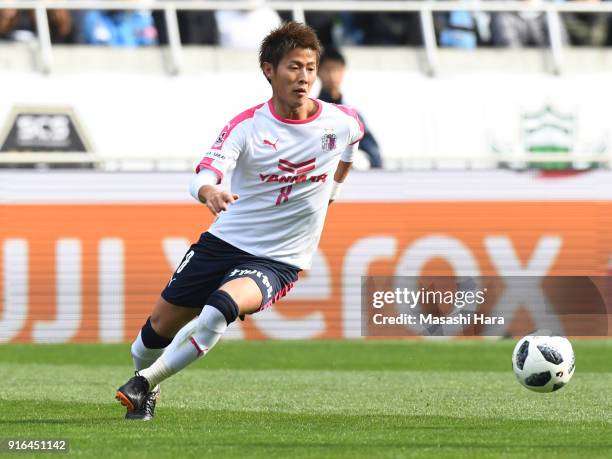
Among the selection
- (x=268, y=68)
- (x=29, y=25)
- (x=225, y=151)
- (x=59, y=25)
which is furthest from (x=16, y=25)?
(x=225, y=151)

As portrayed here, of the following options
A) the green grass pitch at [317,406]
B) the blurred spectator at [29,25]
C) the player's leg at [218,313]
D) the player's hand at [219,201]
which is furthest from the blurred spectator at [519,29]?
the player's hand at [219,201]

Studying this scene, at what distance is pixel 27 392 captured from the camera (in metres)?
9.72

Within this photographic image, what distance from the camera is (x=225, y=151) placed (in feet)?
24.7

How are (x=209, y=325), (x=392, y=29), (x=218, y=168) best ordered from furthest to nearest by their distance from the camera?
(x=392, y=29), (x=209, y=325), (x=218, y=168)

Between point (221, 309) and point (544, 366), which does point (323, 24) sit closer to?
point (544, 366)

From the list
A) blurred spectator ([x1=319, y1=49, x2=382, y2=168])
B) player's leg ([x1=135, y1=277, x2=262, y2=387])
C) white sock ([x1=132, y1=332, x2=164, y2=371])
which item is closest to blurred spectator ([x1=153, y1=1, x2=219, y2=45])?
blurred spectator ([x1=319, y1=49, x2=382, y2=168])

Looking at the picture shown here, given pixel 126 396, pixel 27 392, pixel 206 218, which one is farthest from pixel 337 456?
pixel 206 218

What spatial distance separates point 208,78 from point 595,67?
5001mm

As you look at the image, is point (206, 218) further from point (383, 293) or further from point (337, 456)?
point (337, 456)

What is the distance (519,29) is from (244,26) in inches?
140

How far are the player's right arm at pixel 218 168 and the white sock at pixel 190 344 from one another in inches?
24.3

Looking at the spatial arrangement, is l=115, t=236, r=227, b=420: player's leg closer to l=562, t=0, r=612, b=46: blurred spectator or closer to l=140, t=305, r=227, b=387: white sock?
l=140, t=305, r=227, b=387: white sock

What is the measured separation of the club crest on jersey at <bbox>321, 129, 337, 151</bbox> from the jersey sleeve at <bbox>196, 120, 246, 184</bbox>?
50cm

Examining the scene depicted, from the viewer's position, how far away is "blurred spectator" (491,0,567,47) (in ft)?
59.0
